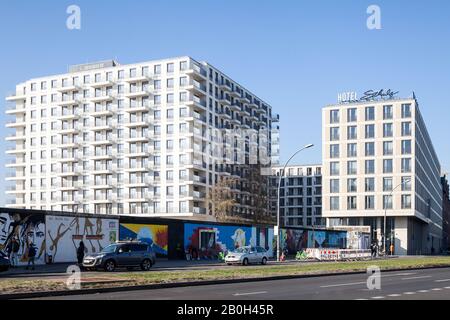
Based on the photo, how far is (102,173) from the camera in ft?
371

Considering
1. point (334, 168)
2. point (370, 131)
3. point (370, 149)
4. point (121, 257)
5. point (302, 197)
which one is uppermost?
point (370, 131)

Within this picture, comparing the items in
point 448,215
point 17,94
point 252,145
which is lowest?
point 448,215

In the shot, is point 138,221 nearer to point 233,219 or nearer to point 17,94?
point 233,219

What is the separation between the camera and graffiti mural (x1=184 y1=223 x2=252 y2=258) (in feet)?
174

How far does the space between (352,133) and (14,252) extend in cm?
7822

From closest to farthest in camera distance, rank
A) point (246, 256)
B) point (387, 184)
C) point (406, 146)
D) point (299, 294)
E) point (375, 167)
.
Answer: point (299, 294) → point (246, 256) → point (406, 146) → point (387, 184) → point (375, 167)

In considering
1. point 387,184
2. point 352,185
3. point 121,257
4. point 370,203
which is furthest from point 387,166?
point 121,257

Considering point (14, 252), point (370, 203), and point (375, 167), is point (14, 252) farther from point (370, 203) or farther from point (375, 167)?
point (375, 167)

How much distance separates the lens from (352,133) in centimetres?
10731

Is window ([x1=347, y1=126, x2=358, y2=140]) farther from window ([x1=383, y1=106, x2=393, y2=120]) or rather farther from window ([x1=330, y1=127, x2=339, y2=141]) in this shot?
window ([x1=383, y1=106, x2=393, y2=120])

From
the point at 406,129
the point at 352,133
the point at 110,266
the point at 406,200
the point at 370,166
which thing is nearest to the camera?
the point at 110,266

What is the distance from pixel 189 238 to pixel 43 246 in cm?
1566

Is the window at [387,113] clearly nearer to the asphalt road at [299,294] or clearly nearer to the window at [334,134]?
the window at [334,134]

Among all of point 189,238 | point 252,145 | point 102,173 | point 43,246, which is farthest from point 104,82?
point 43,246
